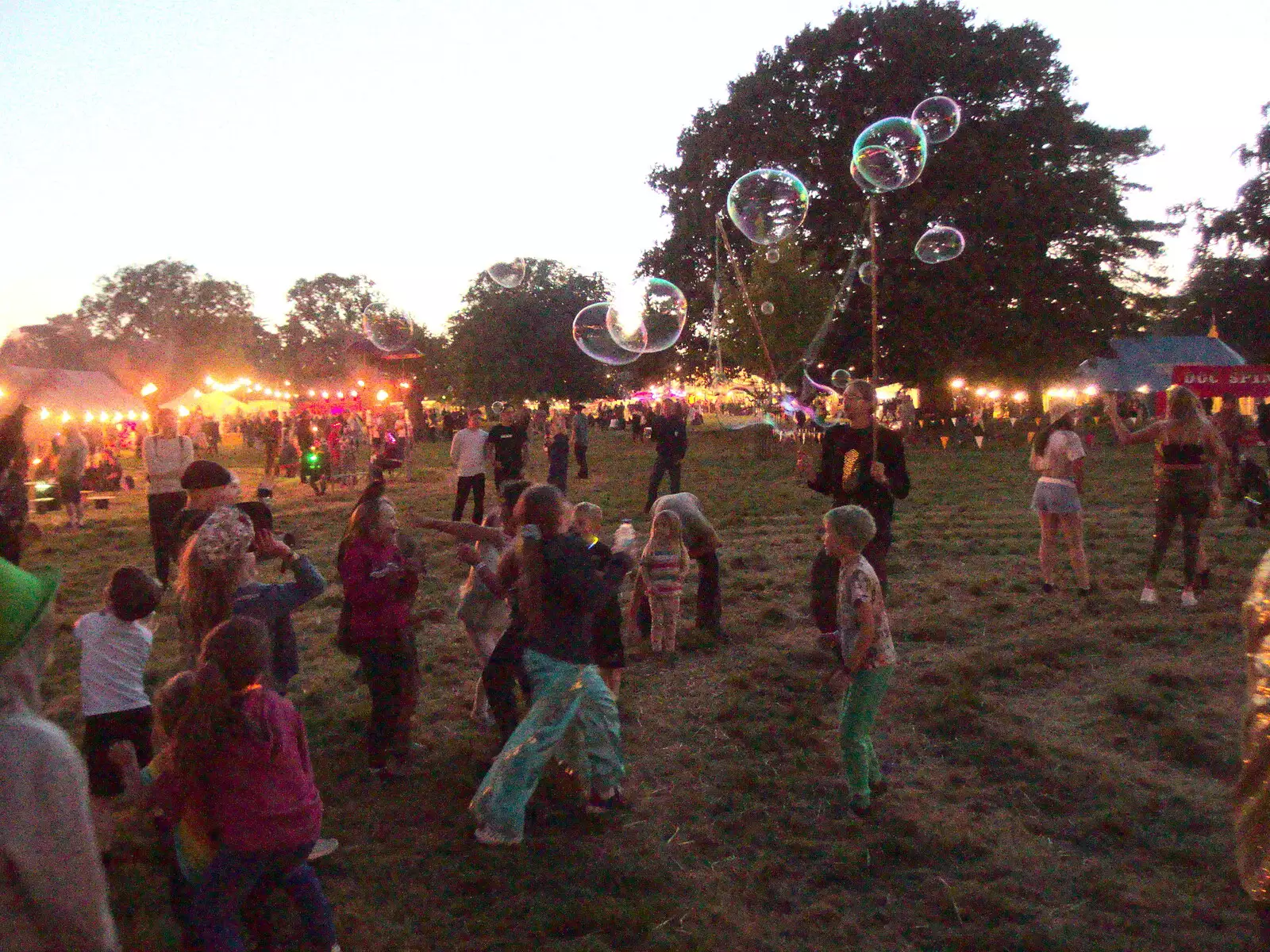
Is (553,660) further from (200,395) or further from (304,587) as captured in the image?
(200,395)

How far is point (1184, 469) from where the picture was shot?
8203 mm

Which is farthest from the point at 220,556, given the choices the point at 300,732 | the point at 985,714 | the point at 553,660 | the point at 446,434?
the point at 446,434

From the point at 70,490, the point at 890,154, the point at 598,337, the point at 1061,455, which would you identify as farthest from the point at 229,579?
the point at 70,490

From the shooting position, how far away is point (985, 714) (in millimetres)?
5938

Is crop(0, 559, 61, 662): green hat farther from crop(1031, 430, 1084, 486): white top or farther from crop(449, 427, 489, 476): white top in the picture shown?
crop(449, 427, 489, 476): white top

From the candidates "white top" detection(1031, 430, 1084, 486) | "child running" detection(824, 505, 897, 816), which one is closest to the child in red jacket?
"child running" detection(824, 505, 897, 816)

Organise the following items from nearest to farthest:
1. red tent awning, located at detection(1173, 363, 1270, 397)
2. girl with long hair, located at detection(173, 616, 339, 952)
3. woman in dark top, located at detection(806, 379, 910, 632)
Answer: girl with long hair, located at detection(173, 616, 339, 952), woman in dark top, located at detection(806, 379, 910, 632), red tent awning, located at detection(1173, 363, 1270, 397)

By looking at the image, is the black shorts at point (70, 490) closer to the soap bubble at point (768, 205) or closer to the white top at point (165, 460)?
the white top at point (165, 460)

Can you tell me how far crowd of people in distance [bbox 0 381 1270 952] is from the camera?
1.69 m

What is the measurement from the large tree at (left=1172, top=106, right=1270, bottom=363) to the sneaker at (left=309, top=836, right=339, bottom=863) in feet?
152

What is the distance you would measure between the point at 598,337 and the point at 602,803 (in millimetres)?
10276

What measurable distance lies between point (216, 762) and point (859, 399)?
4.34 m

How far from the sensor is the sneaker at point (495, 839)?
439 centimetres

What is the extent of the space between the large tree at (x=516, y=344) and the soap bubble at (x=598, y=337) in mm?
53260
